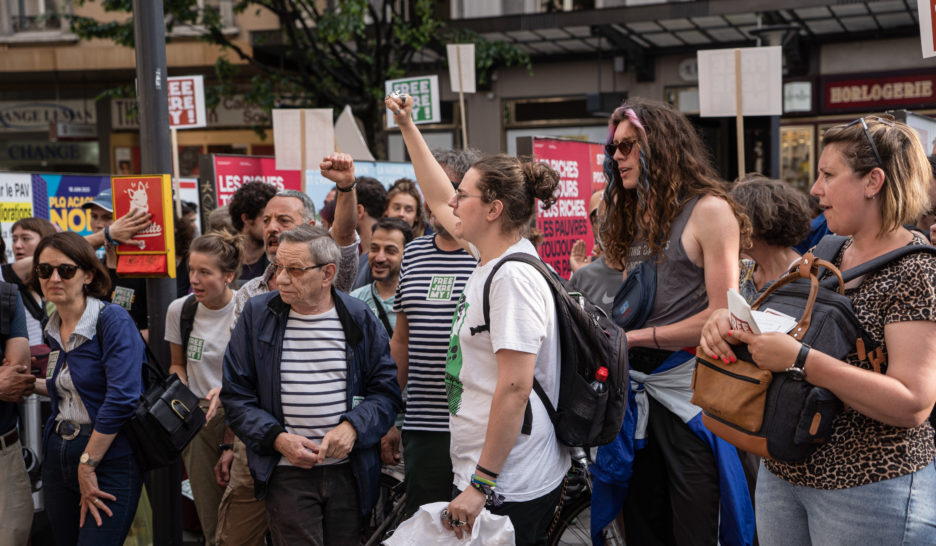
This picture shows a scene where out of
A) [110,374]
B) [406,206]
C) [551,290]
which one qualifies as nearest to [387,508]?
[110,374]

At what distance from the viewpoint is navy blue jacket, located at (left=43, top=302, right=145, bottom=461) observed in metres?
3.93

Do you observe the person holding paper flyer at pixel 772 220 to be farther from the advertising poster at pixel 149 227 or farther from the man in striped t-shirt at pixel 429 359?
the advertising poster at pixel 149 227

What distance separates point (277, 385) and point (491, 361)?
115 cm

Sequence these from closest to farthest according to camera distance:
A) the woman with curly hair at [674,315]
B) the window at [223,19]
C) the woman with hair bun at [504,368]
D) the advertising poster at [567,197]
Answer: the woman with hair bun at [504,368] < the woman with curly hair at [674,315] < the advertising poster at [567,197] < the window at [223,19]

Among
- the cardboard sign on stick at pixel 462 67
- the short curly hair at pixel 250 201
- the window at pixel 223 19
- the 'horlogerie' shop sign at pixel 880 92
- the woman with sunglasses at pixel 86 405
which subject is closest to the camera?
the woman with sunglasses at pixel 86 405

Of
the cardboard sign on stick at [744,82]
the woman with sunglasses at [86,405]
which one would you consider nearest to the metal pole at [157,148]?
the woman with sunglasses at [86,405]

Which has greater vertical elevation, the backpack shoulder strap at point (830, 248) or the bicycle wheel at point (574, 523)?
the backpack shoulder strap at point (830, 248)

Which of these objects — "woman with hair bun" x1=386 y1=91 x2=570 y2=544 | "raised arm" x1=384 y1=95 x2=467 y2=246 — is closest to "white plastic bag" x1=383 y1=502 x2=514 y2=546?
"woman with hair bun" x1=386 y1=91 x2=570 y2=544

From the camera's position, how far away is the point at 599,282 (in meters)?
3.91

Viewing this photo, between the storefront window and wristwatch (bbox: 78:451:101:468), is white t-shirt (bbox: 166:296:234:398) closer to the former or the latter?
wristwatch (bbox: 78:451:101:468)

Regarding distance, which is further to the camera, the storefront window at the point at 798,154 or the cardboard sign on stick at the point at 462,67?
the storefront window at the point at 798,154

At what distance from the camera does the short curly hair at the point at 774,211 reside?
12.6 ft

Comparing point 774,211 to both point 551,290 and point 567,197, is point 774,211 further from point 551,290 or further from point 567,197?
point 567,197

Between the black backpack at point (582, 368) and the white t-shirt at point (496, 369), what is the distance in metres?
0.03
